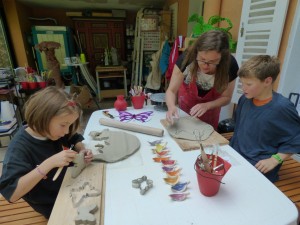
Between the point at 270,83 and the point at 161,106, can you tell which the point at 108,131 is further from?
A: the point at 270,83

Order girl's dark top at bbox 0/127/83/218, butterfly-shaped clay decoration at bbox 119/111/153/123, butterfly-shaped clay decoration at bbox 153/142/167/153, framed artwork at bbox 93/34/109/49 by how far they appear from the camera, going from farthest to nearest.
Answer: framed artwork at bbox 93/34/109/49
butterfly-shaped clay decoration at bbox 119/111/153/123
butterfly-shaped clay decoration at bbox 153/142/167/153
girl's dark top at bbox 0/127/83/218

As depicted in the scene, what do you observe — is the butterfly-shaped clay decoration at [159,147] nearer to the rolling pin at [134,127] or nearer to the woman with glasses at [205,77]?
the rolling pin at [134,127]

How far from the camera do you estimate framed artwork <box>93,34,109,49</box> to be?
5000mm

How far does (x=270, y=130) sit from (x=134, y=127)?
2.40 ft

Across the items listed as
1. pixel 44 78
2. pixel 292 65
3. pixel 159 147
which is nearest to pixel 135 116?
pixel 159 147

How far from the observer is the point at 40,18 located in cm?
487

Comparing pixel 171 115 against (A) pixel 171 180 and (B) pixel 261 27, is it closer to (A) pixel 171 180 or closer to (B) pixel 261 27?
(A) pixel 171 180

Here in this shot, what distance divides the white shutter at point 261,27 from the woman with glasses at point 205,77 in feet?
2.64

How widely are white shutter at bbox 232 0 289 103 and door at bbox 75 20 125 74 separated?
3.63 m

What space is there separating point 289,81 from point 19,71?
3450 millimetres

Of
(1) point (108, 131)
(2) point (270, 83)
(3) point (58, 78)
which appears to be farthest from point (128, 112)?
(3) point (58, 78)

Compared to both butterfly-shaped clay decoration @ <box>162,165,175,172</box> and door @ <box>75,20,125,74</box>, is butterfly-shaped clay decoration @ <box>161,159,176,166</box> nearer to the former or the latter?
butterfly-shaped clay decoration @ <box>162,165,175,172</box>

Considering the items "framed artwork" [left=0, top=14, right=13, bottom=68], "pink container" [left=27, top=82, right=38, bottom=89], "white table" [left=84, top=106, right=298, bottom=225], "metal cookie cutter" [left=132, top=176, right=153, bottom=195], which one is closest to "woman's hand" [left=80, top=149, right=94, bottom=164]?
"white table" [left=84, top=106, right=298, bottom=225]

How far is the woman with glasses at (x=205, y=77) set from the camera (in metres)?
1.14
